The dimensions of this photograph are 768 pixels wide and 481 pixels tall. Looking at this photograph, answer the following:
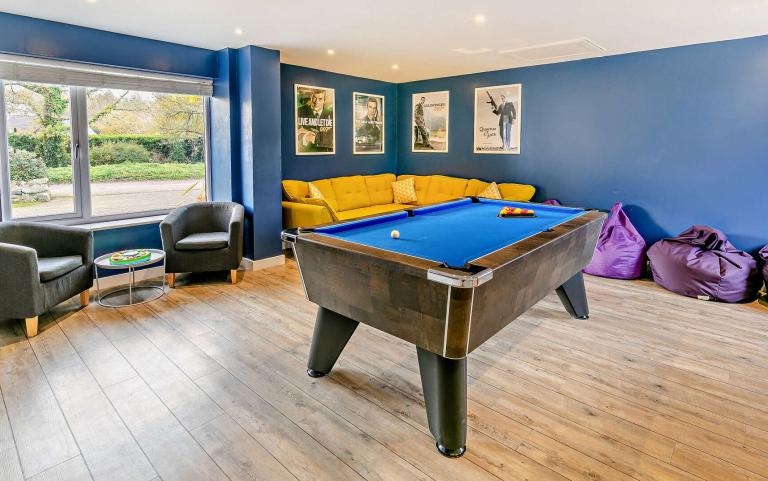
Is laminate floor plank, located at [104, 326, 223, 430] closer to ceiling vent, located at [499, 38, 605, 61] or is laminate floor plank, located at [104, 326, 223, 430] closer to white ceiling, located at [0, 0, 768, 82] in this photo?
white ceiling, located at [0, 0, 768, 82]

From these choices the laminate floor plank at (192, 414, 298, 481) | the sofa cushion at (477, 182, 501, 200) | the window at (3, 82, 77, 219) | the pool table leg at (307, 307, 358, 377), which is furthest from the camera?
the sofa cushion at (477, 182, 501, 200)

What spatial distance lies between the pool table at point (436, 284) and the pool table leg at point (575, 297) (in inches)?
22.6

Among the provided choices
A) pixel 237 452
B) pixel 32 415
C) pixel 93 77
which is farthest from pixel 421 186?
pixel 32 415

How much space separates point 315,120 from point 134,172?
7.79ft

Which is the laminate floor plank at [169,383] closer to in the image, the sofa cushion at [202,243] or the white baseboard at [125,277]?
the sofa cushion at [202,243]

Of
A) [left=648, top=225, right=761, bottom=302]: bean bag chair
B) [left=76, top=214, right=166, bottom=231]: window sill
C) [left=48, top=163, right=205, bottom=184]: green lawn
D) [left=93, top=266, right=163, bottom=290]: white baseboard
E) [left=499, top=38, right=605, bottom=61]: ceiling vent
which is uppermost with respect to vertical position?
[left=499, top=38, right=605, bottom=61]: ceiling vent

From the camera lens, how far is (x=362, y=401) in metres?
2.53

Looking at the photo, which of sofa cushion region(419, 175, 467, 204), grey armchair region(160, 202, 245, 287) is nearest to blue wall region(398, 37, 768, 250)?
sofa cushion region(419, 175, 467, 204)

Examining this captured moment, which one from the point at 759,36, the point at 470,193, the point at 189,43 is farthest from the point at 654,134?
the point at 189,43

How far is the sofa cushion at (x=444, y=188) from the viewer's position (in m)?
6.50

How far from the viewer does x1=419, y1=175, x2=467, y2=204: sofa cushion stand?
650 centimetres

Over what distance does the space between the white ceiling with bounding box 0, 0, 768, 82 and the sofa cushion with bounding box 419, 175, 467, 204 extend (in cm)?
191

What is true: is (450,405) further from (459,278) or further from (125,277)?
(125,277)

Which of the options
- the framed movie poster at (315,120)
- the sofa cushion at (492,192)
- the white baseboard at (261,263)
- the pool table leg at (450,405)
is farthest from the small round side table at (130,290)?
the sofa cushion at (492,192)
